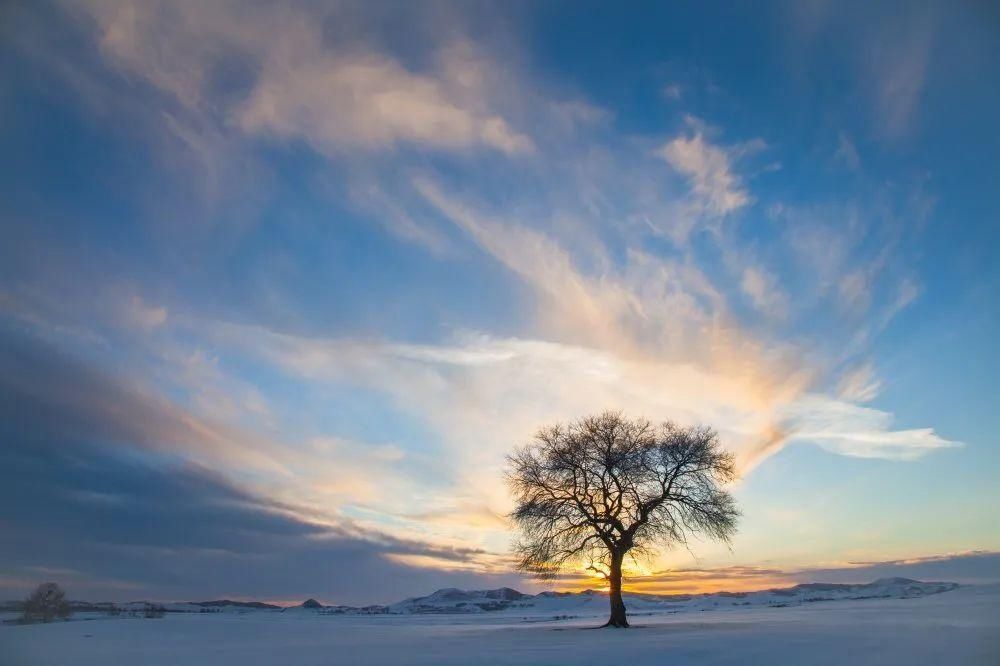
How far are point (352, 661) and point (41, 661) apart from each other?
8.27 meters

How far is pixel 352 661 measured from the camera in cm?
1680

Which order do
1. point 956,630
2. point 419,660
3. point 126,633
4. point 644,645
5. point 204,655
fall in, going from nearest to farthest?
point 419,660, point 204,655, point 644,645, point 956,630, point 126,633

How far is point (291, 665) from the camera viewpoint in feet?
52.2

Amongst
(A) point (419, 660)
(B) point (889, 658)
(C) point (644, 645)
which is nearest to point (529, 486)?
(C) point (644, 645)

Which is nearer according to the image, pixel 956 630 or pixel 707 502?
pixel 956 630

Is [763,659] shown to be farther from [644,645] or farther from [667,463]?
[667,463]

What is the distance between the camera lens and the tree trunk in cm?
3325

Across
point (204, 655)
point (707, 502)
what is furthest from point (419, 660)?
point (707, 502)

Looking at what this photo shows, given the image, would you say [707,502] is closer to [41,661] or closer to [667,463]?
[667,463]

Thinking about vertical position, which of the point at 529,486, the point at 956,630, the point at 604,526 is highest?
the point at 529,486

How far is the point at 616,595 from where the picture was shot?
3394cm

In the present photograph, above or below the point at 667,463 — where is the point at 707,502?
below

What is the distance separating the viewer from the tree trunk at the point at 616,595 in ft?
109

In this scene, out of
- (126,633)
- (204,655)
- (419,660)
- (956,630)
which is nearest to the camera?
(419,660)
